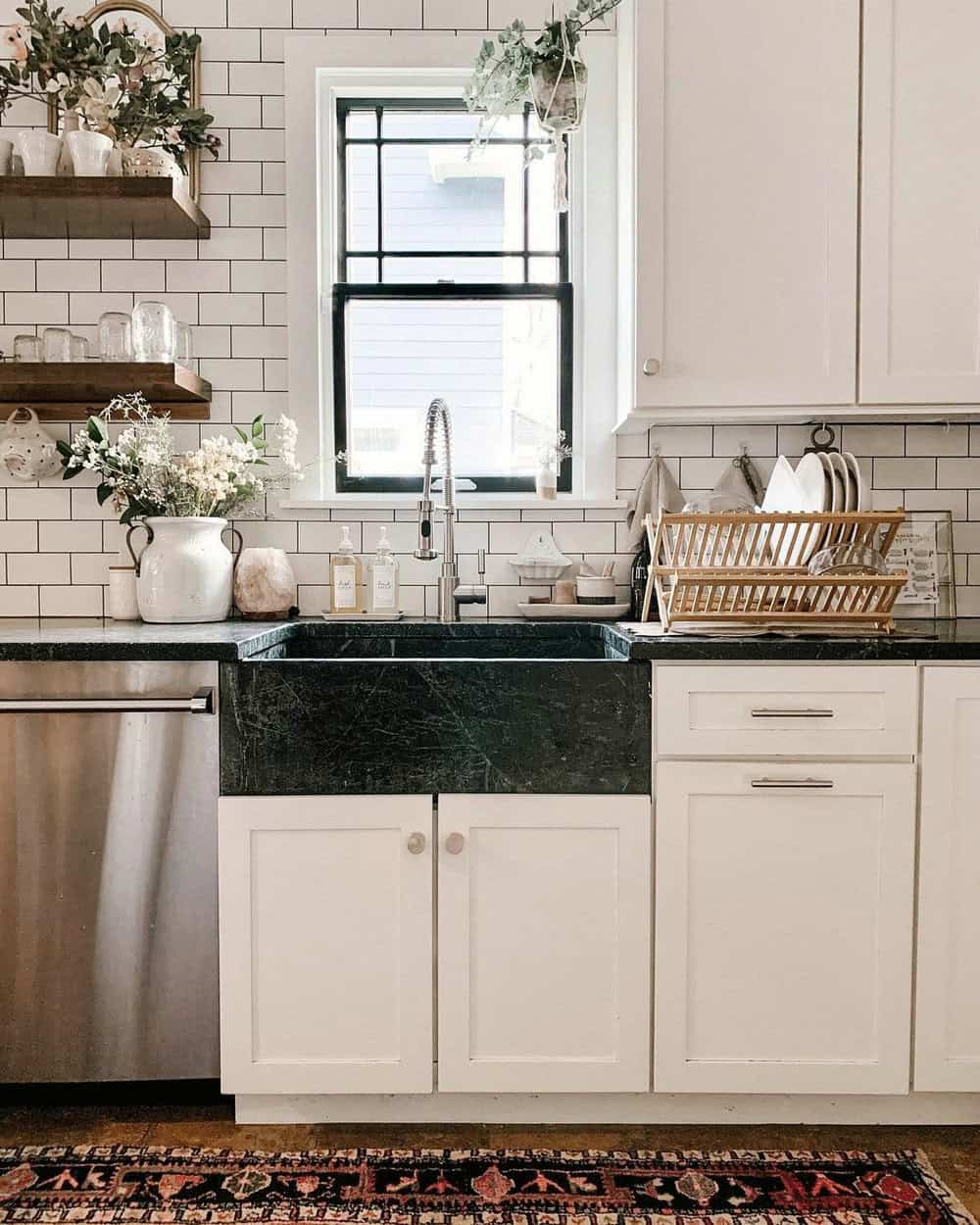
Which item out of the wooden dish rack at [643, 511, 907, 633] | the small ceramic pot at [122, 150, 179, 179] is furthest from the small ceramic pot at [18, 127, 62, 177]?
the wooden dish rack at [643, 511, 907, 633]

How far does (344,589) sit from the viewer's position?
2.47 m

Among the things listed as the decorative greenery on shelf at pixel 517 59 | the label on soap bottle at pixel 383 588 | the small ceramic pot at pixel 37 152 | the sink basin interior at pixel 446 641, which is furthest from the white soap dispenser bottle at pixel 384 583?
the small ceramic pot at pixel 37 152

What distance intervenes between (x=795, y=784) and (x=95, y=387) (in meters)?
1.88

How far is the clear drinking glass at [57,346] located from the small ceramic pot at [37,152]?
0.36m

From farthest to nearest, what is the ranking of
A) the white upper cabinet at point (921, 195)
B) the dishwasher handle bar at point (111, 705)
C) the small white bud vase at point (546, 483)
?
the small white bud vase at point (546, 483) < the white upper cabinet at point (921, 195) < the dishwasher handle bar at point (111, 705)

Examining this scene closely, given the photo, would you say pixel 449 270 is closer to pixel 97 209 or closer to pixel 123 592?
pixel 97 209

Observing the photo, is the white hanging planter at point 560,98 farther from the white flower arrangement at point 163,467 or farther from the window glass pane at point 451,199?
the white flower arrangement at point 163,467

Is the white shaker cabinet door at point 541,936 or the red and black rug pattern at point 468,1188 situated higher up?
the white shaker cabinet door at point 541,936

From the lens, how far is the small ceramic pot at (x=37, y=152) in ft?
7.39

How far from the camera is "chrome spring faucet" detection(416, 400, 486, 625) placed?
7.57 feet

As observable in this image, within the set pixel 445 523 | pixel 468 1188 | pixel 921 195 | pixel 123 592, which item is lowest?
pixel 468 1188

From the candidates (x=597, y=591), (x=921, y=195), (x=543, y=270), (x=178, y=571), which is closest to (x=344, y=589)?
(x=178, y=571)

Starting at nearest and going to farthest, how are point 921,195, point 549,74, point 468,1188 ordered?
Result: point 468,1188 → point 921,195 → point 549,74

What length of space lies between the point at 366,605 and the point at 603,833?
99 cm
